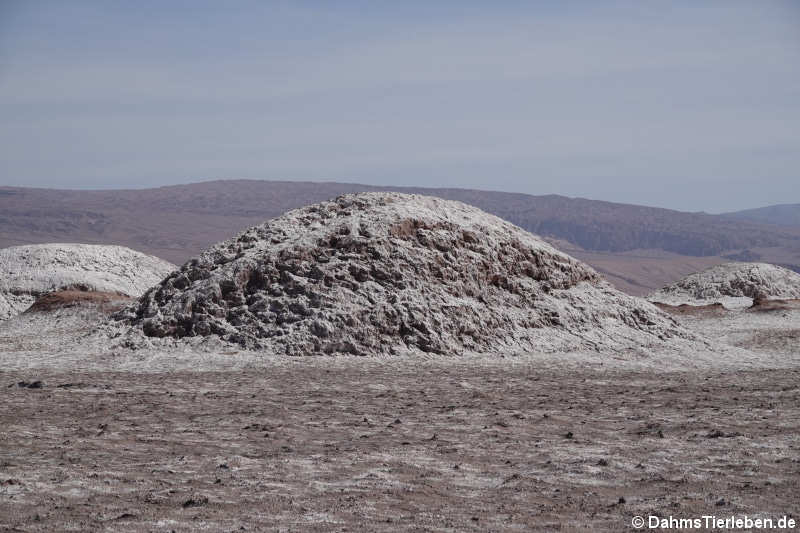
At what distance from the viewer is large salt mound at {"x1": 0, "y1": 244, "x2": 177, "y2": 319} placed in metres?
32.2

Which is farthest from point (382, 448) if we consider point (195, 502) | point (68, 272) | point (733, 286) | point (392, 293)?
point (733, 286)

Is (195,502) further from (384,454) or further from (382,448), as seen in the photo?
(382,448)

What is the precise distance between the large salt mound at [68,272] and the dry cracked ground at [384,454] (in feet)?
60.4

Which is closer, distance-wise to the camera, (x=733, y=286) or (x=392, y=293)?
(x=392, y=293)

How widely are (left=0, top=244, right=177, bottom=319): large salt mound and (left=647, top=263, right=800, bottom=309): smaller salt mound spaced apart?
76.8 feet

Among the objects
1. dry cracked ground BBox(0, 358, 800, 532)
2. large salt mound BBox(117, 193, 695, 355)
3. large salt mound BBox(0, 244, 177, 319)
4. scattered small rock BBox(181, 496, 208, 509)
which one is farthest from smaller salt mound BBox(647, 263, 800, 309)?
scattered small rock BBox(181, 496, 208, 509)

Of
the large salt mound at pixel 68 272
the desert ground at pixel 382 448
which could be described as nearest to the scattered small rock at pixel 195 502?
the desert ground at pixel 382 448

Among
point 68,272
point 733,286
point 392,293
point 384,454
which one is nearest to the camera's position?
point 384,454

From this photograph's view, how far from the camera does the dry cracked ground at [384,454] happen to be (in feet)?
22.9

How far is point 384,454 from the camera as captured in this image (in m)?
9.10

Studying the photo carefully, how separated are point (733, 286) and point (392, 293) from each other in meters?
27.5

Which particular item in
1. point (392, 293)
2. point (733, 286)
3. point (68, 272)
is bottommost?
point (68, 272)

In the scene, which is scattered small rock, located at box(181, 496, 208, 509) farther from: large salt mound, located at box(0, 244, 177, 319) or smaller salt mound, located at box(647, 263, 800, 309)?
smaller salt mound, located at box(647, 263, 800, 309)

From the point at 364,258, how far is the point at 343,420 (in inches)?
369
